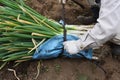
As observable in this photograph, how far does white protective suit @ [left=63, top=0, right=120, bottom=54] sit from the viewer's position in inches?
101

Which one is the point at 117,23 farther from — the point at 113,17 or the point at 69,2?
the point at 69,2

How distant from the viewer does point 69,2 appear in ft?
12.4

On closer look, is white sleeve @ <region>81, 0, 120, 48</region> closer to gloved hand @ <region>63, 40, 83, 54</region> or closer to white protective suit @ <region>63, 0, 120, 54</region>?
white protective suit @ <region>63, 0, 120, 54</region>

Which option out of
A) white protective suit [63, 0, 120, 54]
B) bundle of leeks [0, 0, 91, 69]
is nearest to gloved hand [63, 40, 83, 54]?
white protective suit [63, 0, 120, 54]

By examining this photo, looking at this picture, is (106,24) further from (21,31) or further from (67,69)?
(21,31)

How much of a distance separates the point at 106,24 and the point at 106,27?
0.03 meters

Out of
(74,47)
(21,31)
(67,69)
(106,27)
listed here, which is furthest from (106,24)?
(21,31)

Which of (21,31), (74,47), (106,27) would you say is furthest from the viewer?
(21,31)

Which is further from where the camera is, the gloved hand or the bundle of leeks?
the bundle of leeks

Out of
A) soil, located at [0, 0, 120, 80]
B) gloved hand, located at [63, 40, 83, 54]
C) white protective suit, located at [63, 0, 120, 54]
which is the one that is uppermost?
white protective suit, located at [63, 0, 120, 54]

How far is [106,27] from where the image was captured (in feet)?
8.41

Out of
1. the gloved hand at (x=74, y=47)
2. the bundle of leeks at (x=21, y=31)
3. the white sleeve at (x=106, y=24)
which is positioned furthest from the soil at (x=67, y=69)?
the white sleeve at (x=106, y=24)

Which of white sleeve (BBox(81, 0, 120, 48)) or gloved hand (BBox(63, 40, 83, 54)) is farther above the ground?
white sleeve (BBox(81, 0, 120, 48))

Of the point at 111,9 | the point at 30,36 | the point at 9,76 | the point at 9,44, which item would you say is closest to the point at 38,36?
the point at 30,36
